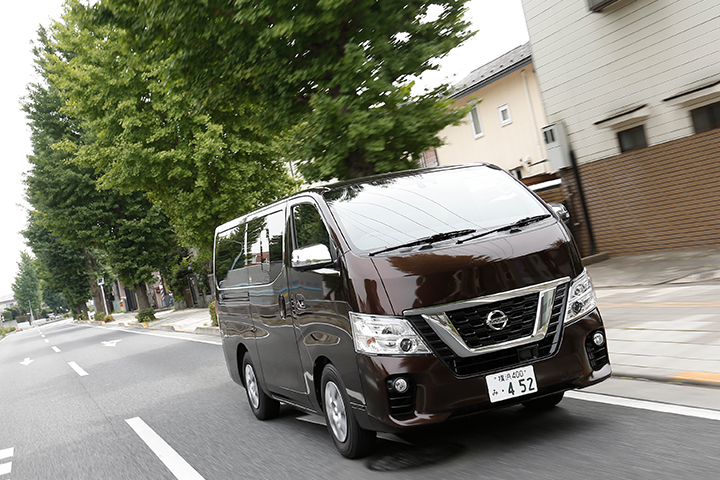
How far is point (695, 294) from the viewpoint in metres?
8.78

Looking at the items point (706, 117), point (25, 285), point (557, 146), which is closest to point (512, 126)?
point (557, 146)

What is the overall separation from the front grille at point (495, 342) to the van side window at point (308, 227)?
117 centimetres

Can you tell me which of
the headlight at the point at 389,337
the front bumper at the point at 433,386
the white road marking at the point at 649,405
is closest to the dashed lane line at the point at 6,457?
the front bumper at the point at 433,386

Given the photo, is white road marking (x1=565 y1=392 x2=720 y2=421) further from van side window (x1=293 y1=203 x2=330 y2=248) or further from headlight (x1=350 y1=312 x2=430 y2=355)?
van side window (x1=293 y1=203 x2=330 y2=248)

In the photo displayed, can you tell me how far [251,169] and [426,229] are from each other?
15.2 meters

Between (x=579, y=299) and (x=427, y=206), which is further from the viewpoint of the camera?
(x=427, y=206)

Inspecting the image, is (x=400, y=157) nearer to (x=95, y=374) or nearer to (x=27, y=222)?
(x=95, y=374)

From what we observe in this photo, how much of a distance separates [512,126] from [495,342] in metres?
20.9

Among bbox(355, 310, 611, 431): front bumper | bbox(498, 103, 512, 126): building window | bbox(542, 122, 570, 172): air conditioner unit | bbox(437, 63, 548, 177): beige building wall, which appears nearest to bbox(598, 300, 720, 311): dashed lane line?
bbox(355, 310, 611, 431): front bumper

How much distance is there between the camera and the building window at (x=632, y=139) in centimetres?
1340

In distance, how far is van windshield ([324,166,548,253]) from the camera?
4.88 meters

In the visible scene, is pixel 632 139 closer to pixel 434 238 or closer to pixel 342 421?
pixel 434 238

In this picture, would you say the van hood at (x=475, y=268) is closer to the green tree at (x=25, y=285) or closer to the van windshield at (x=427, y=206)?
the van windshield at (x=427, y=206)

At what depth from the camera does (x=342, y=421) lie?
490 centimetres
